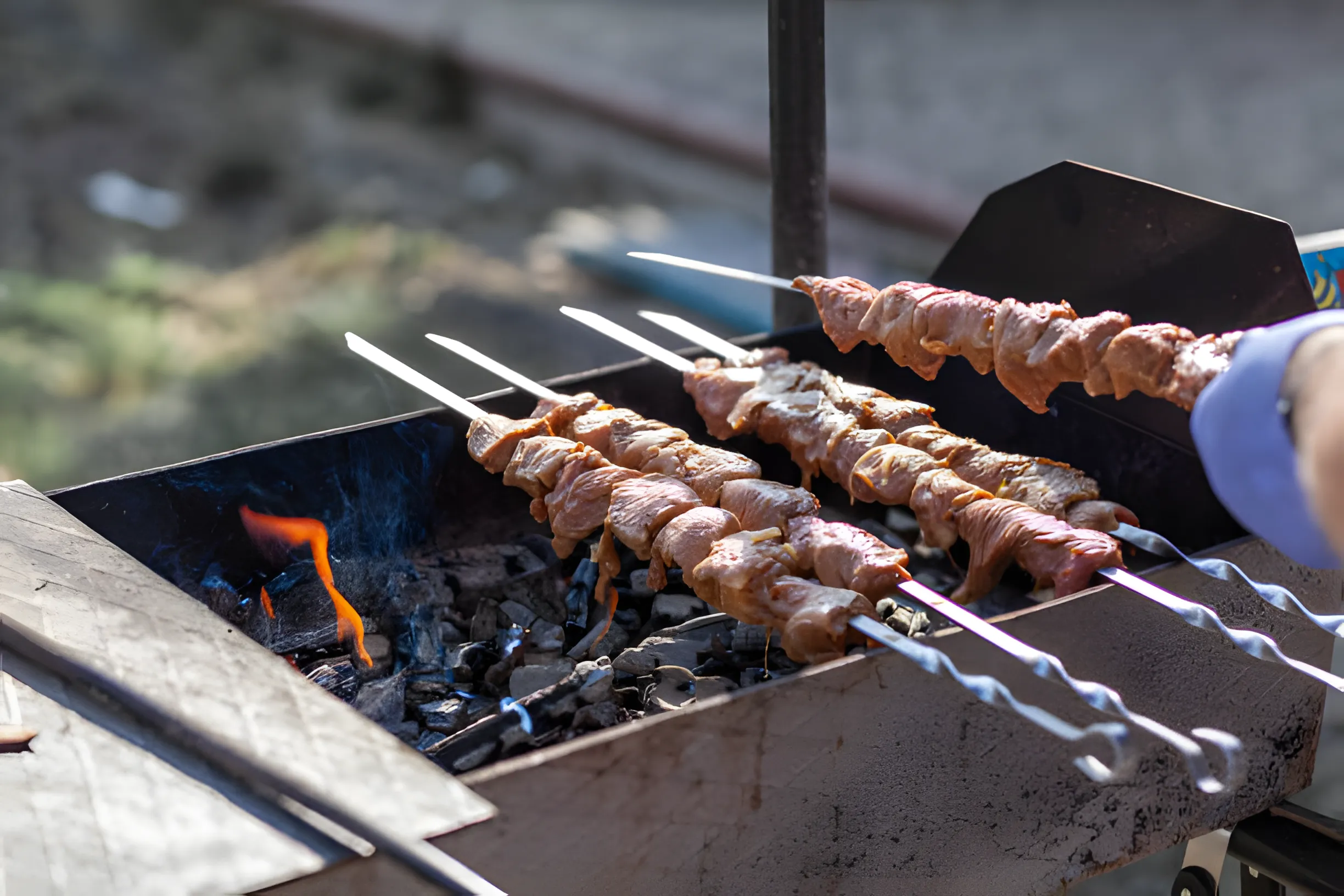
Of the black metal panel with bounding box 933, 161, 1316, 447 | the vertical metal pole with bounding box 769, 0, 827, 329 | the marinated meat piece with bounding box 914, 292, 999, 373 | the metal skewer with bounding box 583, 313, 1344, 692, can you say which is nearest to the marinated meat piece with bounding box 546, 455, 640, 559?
the marinated meat piece with bounding box 914, 292, 999, 373

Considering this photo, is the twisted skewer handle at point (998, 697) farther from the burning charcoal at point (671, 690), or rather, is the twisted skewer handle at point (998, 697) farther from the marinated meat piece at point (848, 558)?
the burning charcoal at point (671, 690)

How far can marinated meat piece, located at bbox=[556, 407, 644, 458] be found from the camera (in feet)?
9.84

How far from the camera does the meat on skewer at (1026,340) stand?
225 cm

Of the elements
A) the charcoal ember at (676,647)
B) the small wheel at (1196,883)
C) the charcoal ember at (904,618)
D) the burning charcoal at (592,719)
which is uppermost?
the burning charcoal at (592,719)

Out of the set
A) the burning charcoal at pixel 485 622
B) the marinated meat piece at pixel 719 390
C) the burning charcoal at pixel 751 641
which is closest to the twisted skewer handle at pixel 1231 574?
the burning charcoal at pixel 751 641

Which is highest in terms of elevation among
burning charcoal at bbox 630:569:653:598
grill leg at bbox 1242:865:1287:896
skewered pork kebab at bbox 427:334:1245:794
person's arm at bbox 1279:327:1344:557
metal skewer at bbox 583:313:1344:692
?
person's arm at bbox 1279:327:1344:557

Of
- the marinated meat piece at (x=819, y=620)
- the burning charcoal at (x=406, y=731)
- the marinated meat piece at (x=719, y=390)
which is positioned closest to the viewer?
the marinated meat piece at (x=819, y=620)

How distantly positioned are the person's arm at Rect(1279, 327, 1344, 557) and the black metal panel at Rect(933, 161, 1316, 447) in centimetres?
135

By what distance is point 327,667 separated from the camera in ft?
8.99

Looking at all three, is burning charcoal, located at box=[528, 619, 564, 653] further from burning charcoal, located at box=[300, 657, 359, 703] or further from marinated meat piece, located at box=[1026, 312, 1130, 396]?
marinated meat piece, located at box=[1026, 312, 1130, 396]

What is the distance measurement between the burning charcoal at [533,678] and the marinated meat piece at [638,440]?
56 cm

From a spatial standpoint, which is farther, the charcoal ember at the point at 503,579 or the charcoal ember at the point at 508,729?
the charcoal ember at the point at 503,579

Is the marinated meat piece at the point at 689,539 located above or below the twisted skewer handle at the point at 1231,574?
below

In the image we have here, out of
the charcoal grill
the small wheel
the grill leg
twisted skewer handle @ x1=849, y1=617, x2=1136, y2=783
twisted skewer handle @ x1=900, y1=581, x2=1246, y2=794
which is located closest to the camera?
twisted skewer handle @ x1=900, y1=581, x2=1246, y2=794
